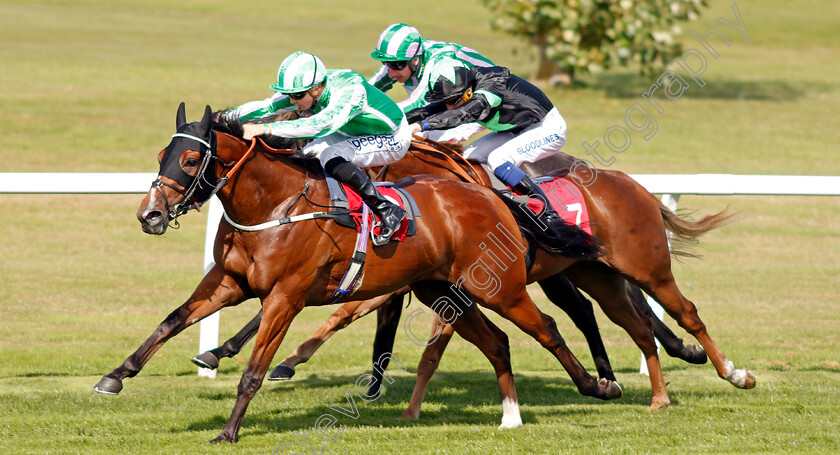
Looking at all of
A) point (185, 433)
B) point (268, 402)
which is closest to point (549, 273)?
point (268, 402)

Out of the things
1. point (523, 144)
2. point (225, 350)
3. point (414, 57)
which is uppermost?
point (414, 57)

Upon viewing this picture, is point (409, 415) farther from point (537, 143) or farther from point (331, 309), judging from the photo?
point (331, 309)

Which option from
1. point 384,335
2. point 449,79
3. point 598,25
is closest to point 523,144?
point 449,79

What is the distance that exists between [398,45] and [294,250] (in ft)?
5.64

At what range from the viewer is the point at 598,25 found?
1975 cm

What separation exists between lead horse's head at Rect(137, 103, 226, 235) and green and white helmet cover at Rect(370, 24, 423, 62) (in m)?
1.56

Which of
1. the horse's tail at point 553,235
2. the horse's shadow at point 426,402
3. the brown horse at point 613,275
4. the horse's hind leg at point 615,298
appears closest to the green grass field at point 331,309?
the horse's shadow at point 426,402

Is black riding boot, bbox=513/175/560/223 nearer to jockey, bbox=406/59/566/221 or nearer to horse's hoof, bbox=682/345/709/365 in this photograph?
jockey, bbox=406/59/566/221

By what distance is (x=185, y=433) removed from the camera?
521cm

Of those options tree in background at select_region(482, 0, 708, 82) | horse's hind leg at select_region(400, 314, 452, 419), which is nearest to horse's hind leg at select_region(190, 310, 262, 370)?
horse's hind leg at select_region(400, 314, 452, 419)

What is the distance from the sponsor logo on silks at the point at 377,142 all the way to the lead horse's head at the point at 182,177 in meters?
0.90

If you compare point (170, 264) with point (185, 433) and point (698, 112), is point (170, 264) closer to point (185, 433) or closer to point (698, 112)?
point (185, 433)

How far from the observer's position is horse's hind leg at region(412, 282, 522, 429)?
5.66 m

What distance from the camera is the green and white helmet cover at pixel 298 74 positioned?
5.20 meters
